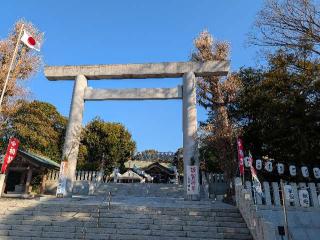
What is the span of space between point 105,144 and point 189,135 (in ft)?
55.7

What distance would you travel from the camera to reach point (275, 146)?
1568cm

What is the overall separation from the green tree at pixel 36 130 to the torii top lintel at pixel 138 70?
4.01m

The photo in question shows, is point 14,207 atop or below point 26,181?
below

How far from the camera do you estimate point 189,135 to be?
46.3ft

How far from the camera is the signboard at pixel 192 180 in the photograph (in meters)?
12.9

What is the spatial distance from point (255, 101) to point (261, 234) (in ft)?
37.8

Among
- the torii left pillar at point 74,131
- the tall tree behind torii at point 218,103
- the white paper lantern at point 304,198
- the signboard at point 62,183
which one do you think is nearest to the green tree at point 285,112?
Result: the tall tree behind torii at point 218,103

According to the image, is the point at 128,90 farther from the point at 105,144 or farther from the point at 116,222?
the point at 105,144

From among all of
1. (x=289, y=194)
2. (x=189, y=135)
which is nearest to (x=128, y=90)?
(x=189, y=135)

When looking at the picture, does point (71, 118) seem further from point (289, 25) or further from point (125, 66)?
point (289, 25)

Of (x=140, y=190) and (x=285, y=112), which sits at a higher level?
(x=285, y=112)

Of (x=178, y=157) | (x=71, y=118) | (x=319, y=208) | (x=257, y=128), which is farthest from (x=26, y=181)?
(x=178, y=157)

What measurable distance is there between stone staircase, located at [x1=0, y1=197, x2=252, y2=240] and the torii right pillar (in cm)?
358

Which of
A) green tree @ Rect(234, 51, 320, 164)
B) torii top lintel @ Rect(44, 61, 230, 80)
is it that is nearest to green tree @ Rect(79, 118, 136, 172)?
torii top lintel @ Rect(44, 61, 230, 80)
